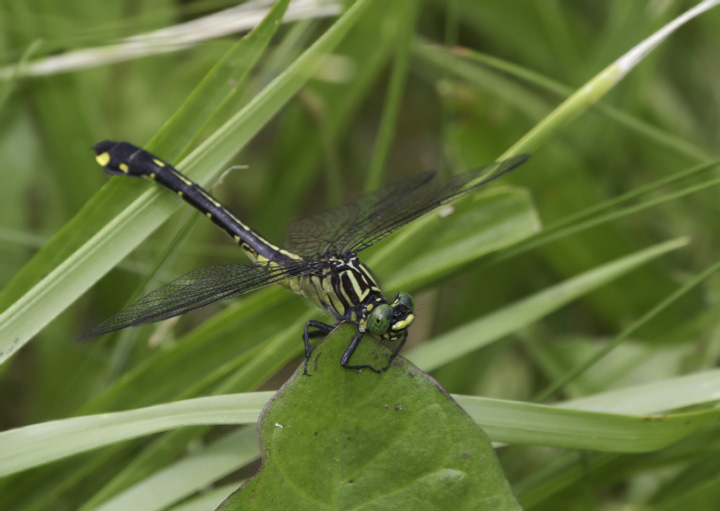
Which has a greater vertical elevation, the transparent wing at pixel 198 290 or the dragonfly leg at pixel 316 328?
the transparent wing at pixel 198 290

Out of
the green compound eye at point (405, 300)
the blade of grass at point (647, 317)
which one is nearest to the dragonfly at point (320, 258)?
the green compound eye at point (405, 300)

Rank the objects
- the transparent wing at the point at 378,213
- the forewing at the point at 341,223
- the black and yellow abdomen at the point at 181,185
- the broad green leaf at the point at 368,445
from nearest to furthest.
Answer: the broad green leaf at the point at 368,445
the black and yellow abdomen at the point at 181,185
the transparent wing at the point at 378,213
the forewing at the point at 341,223

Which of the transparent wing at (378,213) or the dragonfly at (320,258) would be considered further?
the transparent wing at (378,213)

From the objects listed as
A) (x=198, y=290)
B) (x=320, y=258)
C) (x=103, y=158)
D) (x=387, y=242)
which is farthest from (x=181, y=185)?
(x=387, y=242)

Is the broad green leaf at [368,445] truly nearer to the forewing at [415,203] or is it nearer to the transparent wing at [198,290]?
the transparent wing at [198,290]

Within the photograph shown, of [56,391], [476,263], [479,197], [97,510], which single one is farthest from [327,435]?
[56,391]

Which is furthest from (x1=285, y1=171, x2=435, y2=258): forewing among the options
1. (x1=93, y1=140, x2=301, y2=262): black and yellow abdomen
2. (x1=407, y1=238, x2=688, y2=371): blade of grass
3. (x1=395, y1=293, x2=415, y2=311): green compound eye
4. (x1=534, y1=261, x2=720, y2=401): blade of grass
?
(x1=534, y1=261, x2=720, y2=401): blade of grass

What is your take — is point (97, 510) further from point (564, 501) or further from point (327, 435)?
point (564, 501)

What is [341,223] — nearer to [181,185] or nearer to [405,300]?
[405,300]
